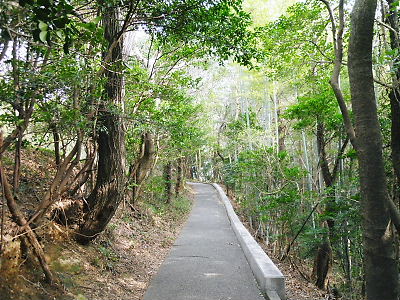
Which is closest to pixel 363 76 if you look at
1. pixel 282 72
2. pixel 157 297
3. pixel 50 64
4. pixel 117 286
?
pixel 50 64

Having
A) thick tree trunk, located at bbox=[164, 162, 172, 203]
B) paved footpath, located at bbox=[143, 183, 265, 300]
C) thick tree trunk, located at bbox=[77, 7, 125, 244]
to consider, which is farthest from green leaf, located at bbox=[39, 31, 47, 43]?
thick tree trunk, located at bbox=[164, 162, 172, 203]

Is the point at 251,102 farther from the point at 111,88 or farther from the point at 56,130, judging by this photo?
the point at 56,130

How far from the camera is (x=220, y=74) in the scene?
923 inches

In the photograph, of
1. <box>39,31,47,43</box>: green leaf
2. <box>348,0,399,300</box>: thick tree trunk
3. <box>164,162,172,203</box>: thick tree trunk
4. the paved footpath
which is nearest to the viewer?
<box>39,31,47,43</box>: green leaf

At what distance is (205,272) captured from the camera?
644 centimetres

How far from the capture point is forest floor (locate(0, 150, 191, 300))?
12.0ft

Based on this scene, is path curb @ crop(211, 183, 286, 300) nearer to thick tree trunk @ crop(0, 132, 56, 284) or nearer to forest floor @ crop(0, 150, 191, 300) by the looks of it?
forest floor @ crop(0, 150, 191, 300)

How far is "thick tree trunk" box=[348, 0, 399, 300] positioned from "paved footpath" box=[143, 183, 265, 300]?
7.85ft

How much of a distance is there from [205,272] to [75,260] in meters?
2.68

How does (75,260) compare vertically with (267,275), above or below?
above

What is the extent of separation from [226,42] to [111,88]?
216cm

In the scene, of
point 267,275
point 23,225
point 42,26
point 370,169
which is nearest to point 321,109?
point 267,275

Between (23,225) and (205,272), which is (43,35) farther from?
(205,272)

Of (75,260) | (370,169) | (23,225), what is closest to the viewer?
(370,169)
